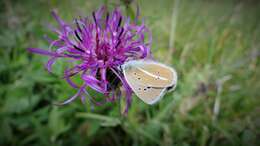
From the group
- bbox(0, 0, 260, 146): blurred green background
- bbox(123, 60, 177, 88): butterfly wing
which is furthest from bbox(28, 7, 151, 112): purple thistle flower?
bbox(0, 0, 260, 146): blurred green background

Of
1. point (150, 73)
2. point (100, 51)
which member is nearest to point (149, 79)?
point (150, 73)

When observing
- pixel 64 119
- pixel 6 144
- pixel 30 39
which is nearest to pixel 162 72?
pixel 64 119

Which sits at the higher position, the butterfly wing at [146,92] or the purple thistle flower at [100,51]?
the purple thistle flower at [100,51]

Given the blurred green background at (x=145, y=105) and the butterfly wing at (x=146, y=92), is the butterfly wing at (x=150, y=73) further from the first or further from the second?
the blurred green background at (x=145, y=105)

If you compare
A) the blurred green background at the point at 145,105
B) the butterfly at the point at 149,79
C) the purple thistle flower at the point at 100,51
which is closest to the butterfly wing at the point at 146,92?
the butterfly at the point at 149,79

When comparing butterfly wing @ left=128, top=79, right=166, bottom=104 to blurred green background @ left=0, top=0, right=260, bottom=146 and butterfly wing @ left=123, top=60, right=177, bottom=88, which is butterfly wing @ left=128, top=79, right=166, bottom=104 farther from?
blurred green background @ left=0, top=0, right=260, bottom=146

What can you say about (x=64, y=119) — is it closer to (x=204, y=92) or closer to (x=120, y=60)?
(x=120, y=60)

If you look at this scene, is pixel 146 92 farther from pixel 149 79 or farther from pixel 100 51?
pixel 100 51

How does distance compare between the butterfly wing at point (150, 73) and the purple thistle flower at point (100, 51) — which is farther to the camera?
the purple thistle flower at point (100, 51)
